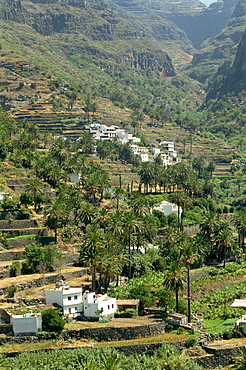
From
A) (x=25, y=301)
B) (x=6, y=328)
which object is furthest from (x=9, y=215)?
(x=6, y=328)

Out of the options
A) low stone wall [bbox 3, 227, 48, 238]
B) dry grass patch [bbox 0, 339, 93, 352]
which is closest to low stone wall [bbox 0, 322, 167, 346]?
dry grass patch [bbox 0, 339, 93, 352]

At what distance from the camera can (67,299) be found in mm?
77250

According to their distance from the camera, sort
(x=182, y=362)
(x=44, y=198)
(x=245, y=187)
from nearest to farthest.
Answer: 1. (x=182, y=362)
2. (x=44, y=198)
3. (x=245, y=187)

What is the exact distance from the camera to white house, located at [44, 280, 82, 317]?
77000mm

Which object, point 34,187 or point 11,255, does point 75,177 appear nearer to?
point 34,187

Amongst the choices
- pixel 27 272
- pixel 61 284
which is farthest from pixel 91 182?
pixel 61 284

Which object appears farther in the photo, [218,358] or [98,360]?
[218,358]

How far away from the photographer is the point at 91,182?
118500 millimetres

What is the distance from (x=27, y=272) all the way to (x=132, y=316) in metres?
21.8

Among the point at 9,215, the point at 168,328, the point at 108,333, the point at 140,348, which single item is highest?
the point at 9,215

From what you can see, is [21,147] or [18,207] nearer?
[18,207]

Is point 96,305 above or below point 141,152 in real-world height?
below

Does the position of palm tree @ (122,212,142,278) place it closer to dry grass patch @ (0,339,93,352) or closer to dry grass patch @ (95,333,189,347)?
dry grass patch @ (95,333,189,347)

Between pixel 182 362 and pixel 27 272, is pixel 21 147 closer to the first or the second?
pixel 27 272
